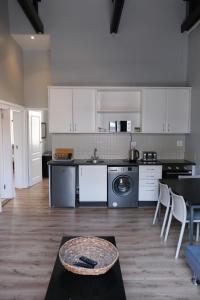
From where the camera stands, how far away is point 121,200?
15.3 feet

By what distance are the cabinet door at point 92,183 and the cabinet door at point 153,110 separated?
131 cm

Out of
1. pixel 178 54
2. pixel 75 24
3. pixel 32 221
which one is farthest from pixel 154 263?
pixel 75 24

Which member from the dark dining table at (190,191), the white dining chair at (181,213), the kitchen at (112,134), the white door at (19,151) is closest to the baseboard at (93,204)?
the kitchen at (112,134)

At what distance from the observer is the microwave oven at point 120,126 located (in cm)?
499

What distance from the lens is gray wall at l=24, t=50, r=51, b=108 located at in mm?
5980

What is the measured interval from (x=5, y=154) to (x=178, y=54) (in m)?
4.31

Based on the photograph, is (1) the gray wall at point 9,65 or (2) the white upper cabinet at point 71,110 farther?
(2) the white upper cabinet at point 71,110

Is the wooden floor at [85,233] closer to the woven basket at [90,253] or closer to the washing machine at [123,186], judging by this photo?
the washing machine at [123,186]

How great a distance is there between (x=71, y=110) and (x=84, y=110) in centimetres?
27

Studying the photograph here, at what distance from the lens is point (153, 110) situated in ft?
16.0

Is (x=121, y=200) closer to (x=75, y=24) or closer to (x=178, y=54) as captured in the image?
(x=178, y=54)

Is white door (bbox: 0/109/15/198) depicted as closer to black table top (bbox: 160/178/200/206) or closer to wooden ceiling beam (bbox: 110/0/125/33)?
wooden ceiling beam (bbox: 110/0/125/33)

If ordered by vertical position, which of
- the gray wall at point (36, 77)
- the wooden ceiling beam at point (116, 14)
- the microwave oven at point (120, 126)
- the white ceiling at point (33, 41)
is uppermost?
the wooden ceiling beam at point (116, 14)

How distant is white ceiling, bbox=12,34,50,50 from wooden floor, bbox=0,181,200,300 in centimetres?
360
